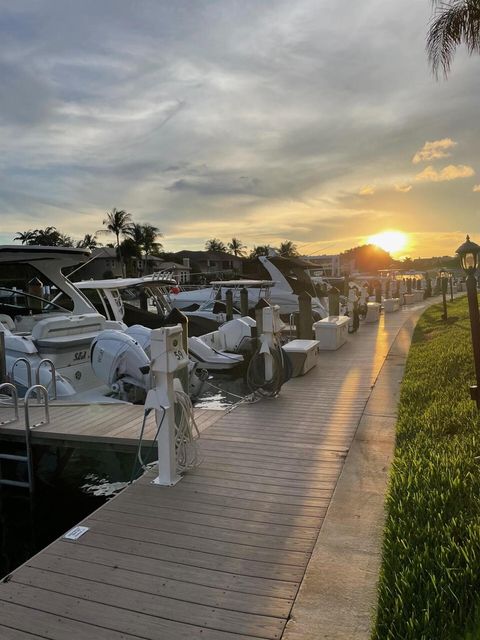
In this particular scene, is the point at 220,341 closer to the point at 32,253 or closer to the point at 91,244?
the point at 32,253

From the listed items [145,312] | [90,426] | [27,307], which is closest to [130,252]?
[145,312]

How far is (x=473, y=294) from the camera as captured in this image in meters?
5.36

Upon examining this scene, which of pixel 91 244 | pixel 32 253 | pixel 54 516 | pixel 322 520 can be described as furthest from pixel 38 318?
pixel 91 244

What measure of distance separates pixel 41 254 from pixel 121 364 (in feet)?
9.17

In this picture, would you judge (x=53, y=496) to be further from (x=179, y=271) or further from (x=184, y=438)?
(x=179, y=271)

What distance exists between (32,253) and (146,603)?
741 cm

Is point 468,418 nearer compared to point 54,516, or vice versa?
point 468,418

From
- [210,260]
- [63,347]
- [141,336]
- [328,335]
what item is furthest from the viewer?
[210,260]

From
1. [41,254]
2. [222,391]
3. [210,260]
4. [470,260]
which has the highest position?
[210,260]

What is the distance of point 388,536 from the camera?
3.28 metres

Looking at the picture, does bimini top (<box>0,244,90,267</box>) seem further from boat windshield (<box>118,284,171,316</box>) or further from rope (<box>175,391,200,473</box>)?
rope (<box>175,391,200,473</box>)

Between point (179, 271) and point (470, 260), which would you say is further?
point (179, 271)

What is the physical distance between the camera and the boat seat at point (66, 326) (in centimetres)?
815

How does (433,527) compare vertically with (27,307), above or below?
below
